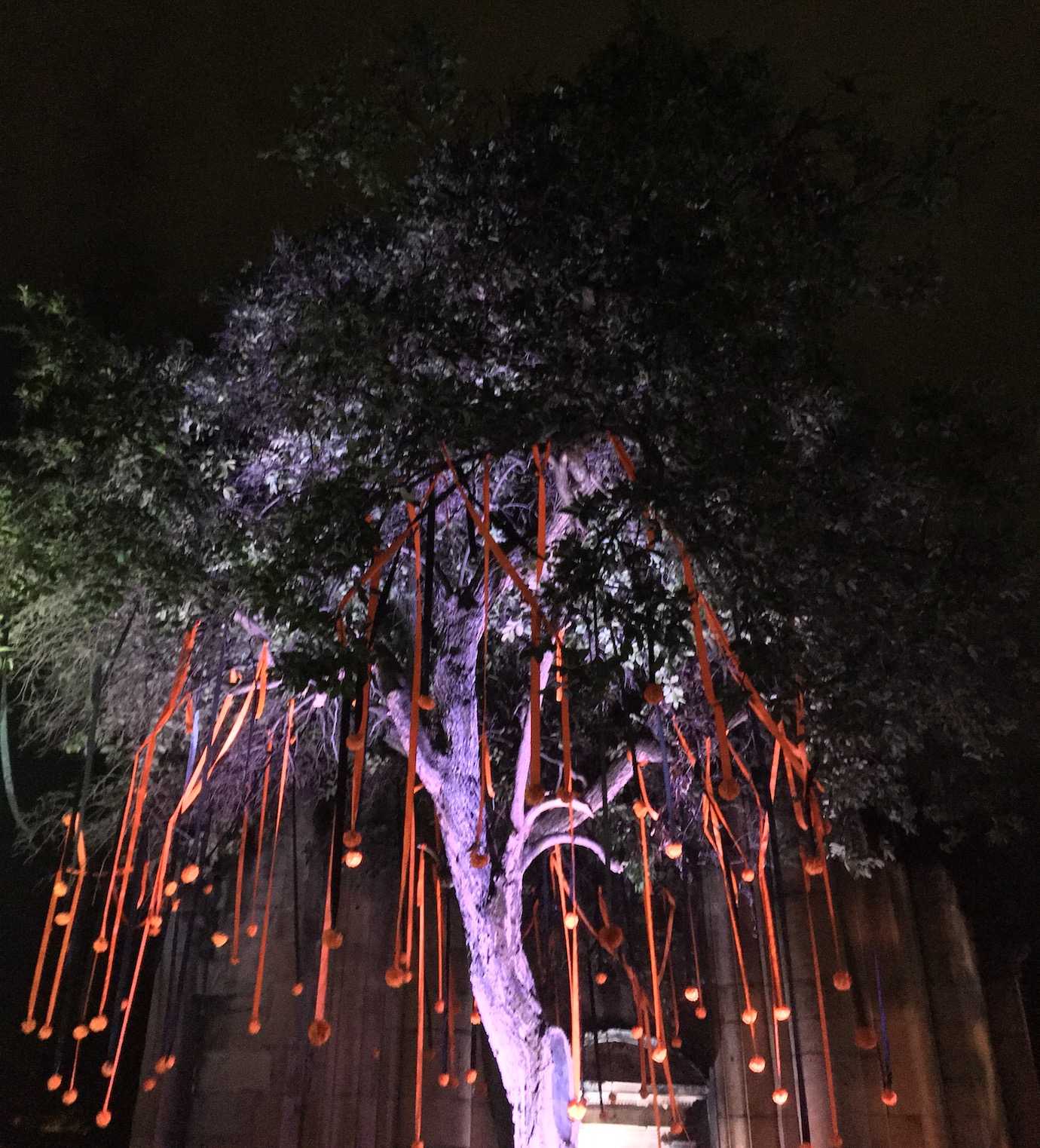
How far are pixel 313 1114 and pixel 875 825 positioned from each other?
611 cm

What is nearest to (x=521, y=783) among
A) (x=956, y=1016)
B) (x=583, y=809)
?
(x=583, y=809)

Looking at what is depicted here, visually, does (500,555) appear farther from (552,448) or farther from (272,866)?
(272,866)

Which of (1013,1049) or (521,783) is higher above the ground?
(521,783)

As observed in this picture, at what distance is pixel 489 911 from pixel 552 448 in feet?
9.71

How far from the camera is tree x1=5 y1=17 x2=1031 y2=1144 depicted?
18.4 ft

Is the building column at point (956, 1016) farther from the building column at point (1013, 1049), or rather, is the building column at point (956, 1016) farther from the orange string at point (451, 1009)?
the orange string at point (451, 1009)

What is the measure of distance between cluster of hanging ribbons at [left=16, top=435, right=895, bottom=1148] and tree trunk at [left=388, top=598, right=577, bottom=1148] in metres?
0.17

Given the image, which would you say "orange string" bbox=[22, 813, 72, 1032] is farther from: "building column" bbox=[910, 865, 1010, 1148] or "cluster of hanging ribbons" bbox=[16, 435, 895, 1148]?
"building column" bbox=[910, 865, 1010, 1148]

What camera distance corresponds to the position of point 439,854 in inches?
375

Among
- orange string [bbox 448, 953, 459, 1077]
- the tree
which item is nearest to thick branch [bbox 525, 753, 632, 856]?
the tree

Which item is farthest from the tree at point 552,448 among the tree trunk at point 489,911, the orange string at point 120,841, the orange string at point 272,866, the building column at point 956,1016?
the building column at point 956,1016

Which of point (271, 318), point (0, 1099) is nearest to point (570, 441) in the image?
point (271, 318)

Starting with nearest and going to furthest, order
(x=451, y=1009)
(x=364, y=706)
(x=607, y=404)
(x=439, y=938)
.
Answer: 1. (x=364, y=706)
2. (x=607, y=404)
3. (x=439, y=938)
4. (x=451, y=1009)

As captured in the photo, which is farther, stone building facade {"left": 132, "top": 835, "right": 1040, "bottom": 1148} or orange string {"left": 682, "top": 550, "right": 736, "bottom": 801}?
stone building facade {"left": 132, "top": 835, "right": 1040, "bottom": 1148}
